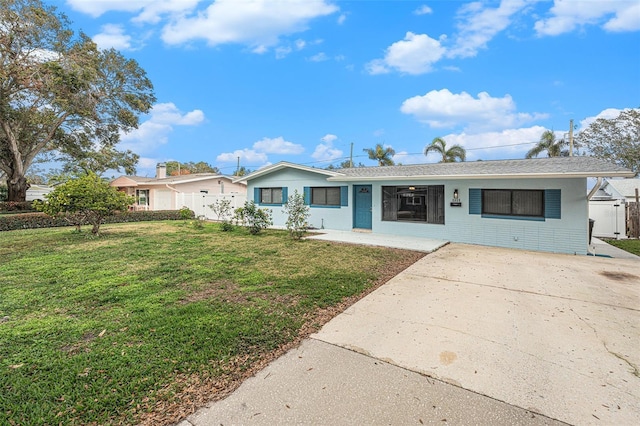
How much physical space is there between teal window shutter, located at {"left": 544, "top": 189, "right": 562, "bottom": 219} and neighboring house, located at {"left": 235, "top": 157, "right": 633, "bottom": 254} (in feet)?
0.07

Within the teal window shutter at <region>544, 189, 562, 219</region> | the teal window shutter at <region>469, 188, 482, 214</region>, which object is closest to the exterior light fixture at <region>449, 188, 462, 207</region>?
the teal window shutter at <region>469, 188, 482, 214</region>

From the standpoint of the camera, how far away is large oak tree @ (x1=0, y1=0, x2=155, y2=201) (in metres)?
13.5

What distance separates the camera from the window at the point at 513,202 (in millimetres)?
8836

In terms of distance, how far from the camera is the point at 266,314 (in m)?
3.82

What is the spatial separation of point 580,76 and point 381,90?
1073 cm

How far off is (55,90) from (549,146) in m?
29.1

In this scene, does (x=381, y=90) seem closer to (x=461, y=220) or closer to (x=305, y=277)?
(x=461, y=220)

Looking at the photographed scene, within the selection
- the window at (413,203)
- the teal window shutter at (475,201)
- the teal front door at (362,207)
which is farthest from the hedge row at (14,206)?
the teal window shutter at (475,201)

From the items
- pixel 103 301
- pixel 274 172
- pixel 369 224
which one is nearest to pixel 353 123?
pixel 274 172

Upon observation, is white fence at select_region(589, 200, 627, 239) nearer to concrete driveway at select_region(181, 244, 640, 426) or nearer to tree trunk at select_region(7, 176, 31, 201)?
concrete driveway at select_region(181, 244, 640, 426)

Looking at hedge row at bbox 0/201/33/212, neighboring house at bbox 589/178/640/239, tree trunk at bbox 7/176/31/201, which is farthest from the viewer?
tree trunk at bbox 7/176/31/201

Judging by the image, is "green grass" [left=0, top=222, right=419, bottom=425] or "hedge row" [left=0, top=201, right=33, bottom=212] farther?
"hedge row" [left=0, top=201, right=33, bottom=212]

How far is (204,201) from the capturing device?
1867 centimetres

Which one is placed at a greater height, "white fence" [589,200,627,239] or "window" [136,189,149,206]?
"window" [136,189,149,206]
